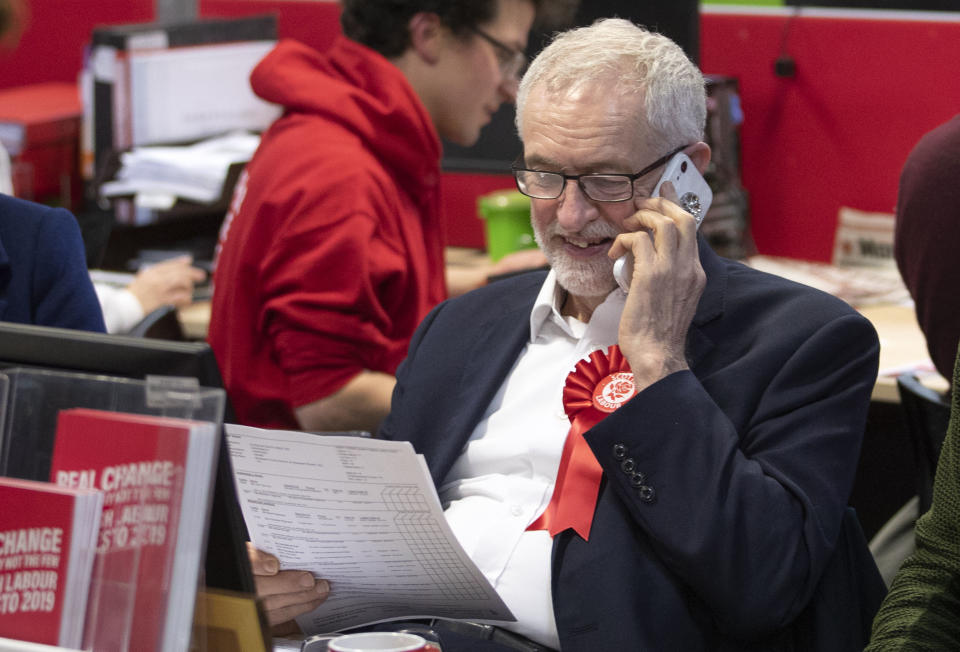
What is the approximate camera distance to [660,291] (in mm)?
1410

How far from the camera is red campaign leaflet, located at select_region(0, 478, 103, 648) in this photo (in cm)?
87

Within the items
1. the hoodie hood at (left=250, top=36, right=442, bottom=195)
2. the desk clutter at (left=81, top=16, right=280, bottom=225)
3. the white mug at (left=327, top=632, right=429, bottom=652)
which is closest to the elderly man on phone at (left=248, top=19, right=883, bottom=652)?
the white mug at (left=327, top=632, right=429, bottom=652)

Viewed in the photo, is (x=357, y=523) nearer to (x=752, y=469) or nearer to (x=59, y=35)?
(x=752, y=469)

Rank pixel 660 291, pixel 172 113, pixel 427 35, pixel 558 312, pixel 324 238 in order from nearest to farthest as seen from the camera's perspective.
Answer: pixel 660 291 < pixel 558 312 < pixel 324 238 < pixel 427 35 < pixel 172 113

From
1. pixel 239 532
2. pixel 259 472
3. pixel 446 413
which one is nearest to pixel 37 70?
pixel 446 413

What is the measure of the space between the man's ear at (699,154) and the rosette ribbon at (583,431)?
0.26 metres

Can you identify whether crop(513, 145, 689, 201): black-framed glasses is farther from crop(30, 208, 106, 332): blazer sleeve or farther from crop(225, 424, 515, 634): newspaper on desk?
crop(30, 208, 106, 332): blazer sleeve

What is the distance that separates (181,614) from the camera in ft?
2.87

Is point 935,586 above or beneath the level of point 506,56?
beneath

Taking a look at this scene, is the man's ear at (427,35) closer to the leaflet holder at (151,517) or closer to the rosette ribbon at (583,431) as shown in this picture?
the rosette ribbon at (583,431)

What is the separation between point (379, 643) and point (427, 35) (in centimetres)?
156

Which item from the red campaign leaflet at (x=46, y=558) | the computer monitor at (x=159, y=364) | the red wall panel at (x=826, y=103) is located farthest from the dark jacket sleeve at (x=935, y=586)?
the red wall panel at (x=826, y=103)

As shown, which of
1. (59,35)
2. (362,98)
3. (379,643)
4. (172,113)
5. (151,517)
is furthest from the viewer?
(59,35)

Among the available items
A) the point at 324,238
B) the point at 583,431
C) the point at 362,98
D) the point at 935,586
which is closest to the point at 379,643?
the point at 583,431
